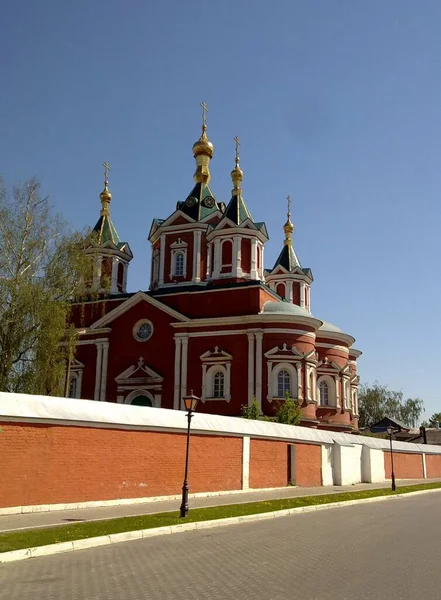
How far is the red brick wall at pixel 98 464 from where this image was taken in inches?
531

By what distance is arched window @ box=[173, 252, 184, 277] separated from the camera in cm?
3866

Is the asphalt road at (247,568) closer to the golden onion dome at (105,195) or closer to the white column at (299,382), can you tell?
the white column at (299,382)

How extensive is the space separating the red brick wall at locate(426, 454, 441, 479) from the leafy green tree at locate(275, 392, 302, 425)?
14.4m

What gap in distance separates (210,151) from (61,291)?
20369 millimetres

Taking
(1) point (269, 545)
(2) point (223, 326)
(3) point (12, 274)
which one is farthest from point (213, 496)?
(2) point (223, 326)

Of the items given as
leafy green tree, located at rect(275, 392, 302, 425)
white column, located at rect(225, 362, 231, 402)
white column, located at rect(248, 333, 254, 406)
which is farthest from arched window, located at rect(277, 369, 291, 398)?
white column, located at rect(225, 362, 231, 402)

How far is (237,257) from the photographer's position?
3612cm

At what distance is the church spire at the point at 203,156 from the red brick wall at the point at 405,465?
20.2m

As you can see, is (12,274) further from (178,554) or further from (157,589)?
(157,589)

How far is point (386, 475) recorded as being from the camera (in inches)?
1320

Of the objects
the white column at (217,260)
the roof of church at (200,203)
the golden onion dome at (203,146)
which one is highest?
the golden onion dome at (203,146)

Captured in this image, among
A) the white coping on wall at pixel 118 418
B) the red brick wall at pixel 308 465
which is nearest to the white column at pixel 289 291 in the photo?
the red brick wall at pixel 308 465

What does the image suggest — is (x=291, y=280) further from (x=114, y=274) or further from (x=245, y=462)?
(x=245, y=462)

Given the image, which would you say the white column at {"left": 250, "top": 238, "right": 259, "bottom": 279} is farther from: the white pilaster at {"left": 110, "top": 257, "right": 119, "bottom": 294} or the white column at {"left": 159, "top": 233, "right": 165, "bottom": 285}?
the white pilaster at {"left": 110, "top": 257, "right": 119, "bottom": 294}
